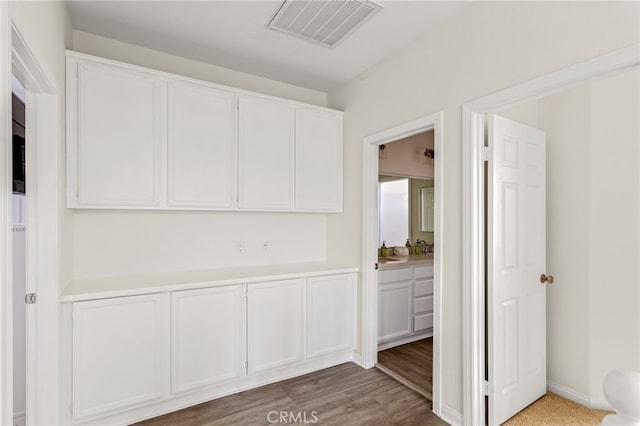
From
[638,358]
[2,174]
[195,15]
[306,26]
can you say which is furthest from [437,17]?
[638,358]

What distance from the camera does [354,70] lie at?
3.01m

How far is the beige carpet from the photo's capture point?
2176 millimetres

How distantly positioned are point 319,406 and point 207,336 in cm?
95

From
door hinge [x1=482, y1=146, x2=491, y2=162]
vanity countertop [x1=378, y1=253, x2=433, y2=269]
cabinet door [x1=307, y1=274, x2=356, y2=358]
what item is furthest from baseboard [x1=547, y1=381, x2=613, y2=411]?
door hinge [x1=482, y1=146, x2=491, y2=162]

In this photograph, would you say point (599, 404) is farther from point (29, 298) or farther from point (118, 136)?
point (118, 136)

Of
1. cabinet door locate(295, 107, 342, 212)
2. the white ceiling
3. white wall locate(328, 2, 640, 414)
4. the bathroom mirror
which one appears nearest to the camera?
white wall locate(328, 2, 640, 414)

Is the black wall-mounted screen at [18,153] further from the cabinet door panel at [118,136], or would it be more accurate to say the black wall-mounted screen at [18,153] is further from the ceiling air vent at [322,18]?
the ceiling air vent at [322,18]

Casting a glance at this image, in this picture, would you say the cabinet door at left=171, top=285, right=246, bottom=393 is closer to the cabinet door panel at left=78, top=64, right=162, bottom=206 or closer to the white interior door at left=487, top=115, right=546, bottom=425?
the cabinet door panel at left=78, top=64, right=162, bottom=206

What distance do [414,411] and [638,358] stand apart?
4.95 ft

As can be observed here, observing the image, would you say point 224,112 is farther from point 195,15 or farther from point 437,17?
point 437,17

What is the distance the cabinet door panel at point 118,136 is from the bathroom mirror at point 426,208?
312 cm

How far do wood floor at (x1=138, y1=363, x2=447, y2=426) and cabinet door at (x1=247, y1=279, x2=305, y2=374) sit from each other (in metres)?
0.22

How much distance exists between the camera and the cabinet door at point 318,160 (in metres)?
3.08

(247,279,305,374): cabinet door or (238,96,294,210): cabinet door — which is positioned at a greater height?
(238,96,294,210): cabinet door
